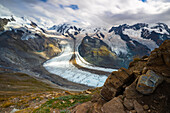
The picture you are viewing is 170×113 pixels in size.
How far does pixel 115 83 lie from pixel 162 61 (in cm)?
270

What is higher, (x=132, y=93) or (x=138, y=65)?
(x=138, y=65)

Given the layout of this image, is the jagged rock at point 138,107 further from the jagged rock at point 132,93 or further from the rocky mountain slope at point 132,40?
the rocky mountain slope at point 132,40

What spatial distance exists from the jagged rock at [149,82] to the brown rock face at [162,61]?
36 centimetres

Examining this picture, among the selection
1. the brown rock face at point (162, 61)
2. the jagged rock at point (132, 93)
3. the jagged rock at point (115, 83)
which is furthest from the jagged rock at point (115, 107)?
the brown rock face at point (162, 61)

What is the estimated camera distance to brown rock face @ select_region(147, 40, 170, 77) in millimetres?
4113

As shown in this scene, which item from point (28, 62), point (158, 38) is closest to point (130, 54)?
point (158, 38)

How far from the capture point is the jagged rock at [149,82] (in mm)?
3820

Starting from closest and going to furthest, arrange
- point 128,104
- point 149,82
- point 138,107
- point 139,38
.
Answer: point 138,107 < point 149,82 < point 128,104 < point 139,38

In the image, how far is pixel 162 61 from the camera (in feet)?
14.3

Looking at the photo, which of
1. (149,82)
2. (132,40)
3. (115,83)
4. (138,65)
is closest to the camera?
(149,82)

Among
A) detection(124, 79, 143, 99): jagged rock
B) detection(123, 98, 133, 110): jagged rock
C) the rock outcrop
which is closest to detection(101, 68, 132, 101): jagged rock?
the rock outcrop

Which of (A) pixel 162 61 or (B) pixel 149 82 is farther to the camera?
(A) pixel 162 61

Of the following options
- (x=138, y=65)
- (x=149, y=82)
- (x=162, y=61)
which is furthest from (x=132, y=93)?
(x=138, y=65)

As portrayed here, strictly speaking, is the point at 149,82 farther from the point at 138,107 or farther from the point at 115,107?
the point at 115,107
